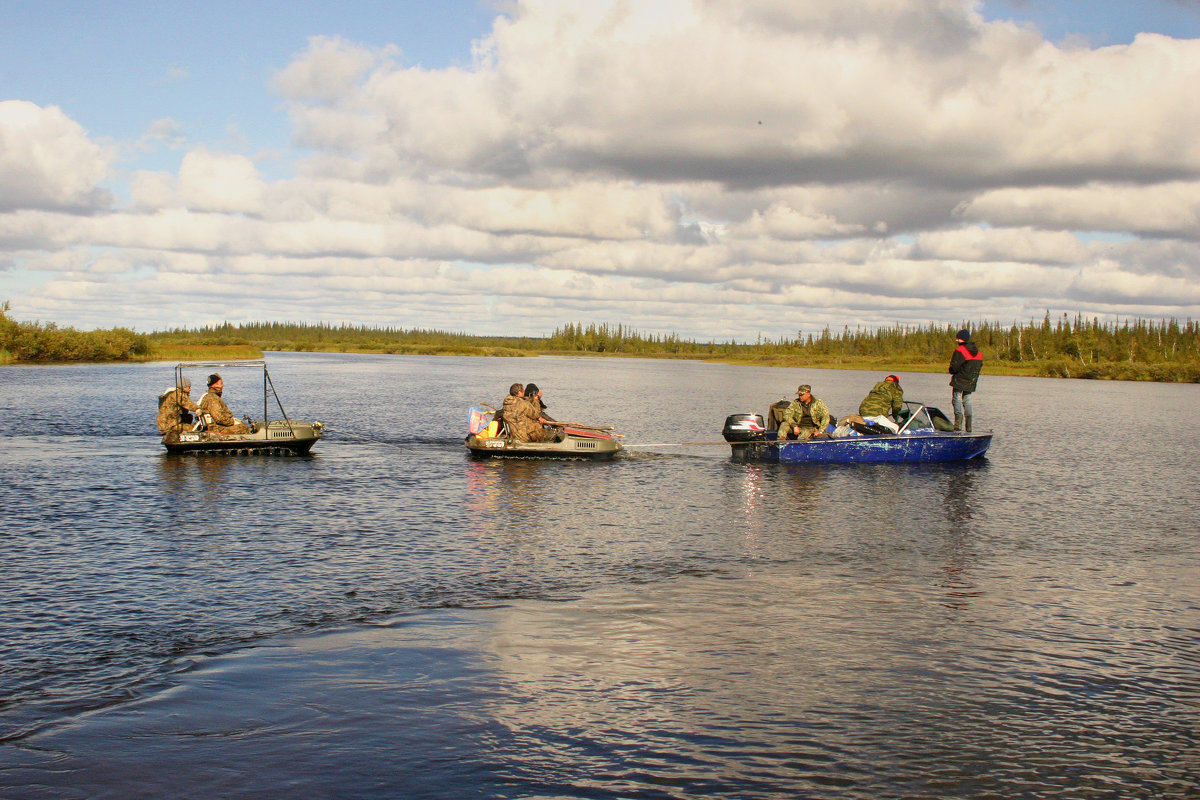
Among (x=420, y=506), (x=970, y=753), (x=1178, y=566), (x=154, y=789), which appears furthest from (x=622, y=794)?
(x=420, y=506)

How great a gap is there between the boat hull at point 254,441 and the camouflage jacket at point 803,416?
16066 millimetres

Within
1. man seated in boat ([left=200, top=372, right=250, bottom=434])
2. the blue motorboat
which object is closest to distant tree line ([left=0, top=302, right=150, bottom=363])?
man seated in boat ([left=200, top=372, right=250, bottom=434])

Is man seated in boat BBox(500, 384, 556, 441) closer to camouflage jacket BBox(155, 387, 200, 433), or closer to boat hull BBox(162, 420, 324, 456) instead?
boat hull BBox(162, 420, 324, 456)

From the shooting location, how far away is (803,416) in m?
31.5

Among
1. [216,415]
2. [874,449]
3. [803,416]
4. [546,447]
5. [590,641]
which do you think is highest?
[216,415]

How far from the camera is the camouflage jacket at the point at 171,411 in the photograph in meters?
29.4

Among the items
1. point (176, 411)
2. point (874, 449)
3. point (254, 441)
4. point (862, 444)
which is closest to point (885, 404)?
point (874, 449)

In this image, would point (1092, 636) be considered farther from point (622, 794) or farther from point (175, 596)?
point (175, 596)

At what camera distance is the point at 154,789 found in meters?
7.62

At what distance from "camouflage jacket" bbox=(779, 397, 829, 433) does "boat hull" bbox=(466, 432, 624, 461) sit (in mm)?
5897

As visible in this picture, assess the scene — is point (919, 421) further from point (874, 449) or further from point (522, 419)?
point (522, 419)

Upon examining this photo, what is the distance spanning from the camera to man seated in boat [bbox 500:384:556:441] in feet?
99.4

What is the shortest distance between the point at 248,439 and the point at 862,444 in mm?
20414

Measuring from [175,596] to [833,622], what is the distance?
30.8 feet
